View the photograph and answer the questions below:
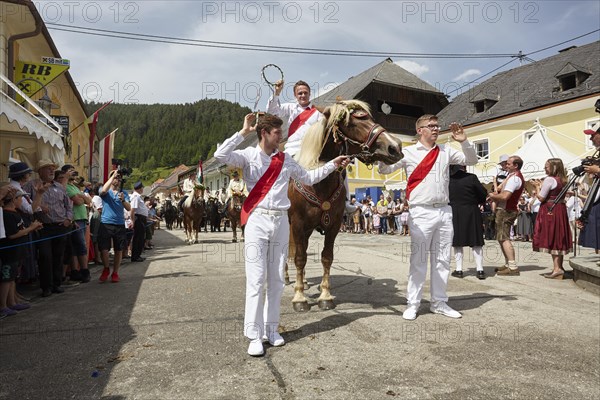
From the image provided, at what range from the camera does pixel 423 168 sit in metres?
4.34

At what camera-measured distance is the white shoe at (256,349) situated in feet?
10.4

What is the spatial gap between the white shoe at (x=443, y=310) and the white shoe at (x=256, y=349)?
2.15 m

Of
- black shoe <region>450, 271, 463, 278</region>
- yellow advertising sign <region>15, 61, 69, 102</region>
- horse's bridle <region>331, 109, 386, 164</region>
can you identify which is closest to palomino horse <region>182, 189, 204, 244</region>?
yellow advertising sign <region>15, 61, 69, 102</region>

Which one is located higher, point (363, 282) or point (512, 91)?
point (512, 91)

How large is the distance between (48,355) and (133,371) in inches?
36.0

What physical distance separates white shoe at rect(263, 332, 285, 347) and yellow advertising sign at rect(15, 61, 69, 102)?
1033cm

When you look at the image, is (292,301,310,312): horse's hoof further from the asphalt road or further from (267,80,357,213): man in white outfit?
(267,80,357,213): man in white outfit

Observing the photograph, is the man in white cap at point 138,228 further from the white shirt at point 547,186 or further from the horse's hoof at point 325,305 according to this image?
the white shirt at point 547,186

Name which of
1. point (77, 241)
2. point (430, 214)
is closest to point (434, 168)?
point (430, 214)

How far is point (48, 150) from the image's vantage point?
21.3 ft

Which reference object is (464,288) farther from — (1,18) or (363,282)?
(1,18)

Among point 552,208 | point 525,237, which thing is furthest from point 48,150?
point 525,237

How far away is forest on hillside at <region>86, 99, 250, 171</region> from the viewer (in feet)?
348

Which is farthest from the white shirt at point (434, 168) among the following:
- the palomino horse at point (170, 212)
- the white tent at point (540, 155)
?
the palomino horse at point (170, 212)
